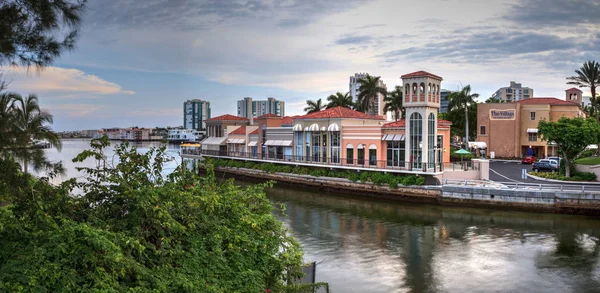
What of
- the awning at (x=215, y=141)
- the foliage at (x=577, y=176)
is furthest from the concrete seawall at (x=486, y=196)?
the awning at (x=215, y=141)

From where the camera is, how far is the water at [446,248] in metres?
16.2

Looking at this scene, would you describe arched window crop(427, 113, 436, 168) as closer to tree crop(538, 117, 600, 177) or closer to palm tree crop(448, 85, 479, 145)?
tree crop(538, 117, 600, 177)

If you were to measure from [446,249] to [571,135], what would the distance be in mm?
18896

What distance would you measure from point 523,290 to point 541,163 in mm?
28463

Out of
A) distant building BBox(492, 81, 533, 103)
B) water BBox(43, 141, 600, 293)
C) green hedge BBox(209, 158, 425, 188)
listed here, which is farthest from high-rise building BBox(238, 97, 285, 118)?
water BBox(43, 141, 600, 293)

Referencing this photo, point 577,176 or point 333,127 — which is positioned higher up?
point 333,127

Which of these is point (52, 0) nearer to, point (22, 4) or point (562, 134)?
point (22, 4)

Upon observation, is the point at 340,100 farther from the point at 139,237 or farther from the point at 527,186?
the point at 139,237

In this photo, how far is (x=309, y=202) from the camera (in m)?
34.0

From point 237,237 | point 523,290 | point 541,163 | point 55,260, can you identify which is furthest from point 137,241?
point 541,163

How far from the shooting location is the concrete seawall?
89.9 ft

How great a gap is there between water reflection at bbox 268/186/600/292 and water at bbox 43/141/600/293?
0.04 meters

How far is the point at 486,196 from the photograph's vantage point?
2984 centimetres

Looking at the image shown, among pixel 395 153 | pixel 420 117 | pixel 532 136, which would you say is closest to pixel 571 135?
pixel 420 117
